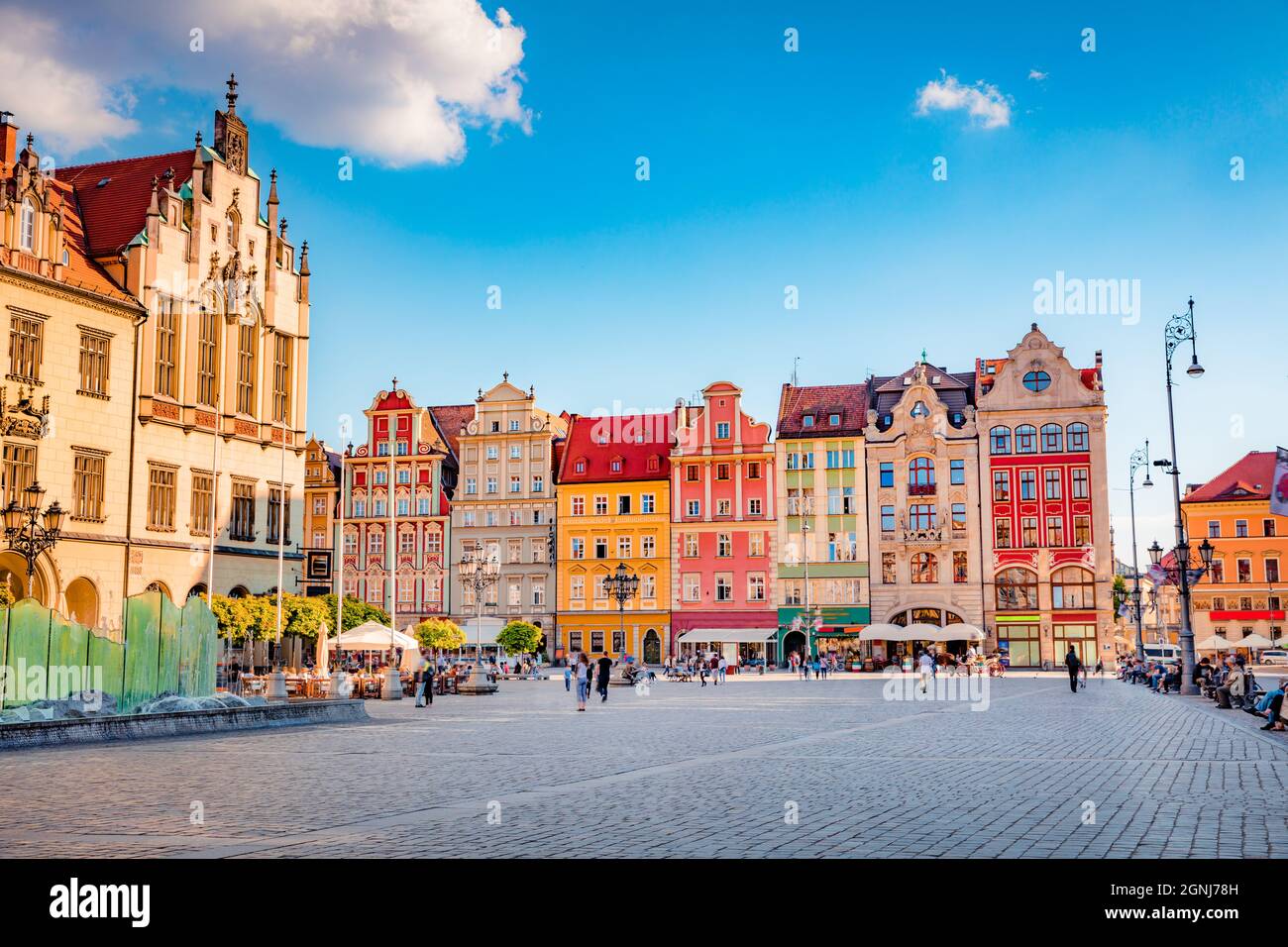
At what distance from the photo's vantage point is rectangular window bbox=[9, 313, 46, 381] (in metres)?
37.7

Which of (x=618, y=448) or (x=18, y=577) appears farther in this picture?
(x=618, y=448)

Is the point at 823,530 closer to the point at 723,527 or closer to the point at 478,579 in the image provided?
the point at 723,527

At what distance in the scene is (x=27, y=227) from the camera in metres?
39.2

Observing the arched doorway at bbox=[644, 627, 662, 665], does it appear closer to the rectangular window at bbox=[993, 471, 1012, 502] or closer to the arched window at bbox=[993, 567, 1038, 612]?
the arched window at bbox=[993, 567, 1038, 612]

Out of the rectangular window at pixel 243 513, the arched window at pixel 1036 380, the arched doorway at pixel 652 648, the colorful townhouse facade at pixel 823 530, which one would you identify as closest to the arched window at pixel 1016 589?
the colorful townhouse facade at pixel 823 530

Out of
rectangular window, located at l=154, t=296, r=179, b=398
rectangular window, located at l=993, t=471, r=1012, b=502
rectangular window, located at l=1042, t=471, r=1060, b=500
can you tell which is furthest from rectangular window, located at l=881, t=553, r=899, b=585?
rectangular window, located at l=154, t=296, r=179, b=398

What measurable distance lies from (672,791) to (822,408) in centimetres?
6598

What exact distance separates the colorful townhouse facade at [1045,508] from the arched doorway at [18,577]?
5116 centimetres

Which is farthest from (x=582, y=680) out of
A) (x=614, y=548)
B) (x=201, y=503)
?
(x=614, y=548)

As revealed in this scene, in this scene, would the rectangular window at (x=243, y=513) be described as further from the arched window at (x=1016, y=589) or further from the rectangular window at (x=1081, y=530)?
the rectangular window at (x=1081, y=530)

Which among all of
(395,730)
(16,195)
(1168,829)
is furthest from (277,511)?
(1168,829)

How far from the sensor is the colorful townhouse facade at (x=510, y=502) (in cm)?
7981
